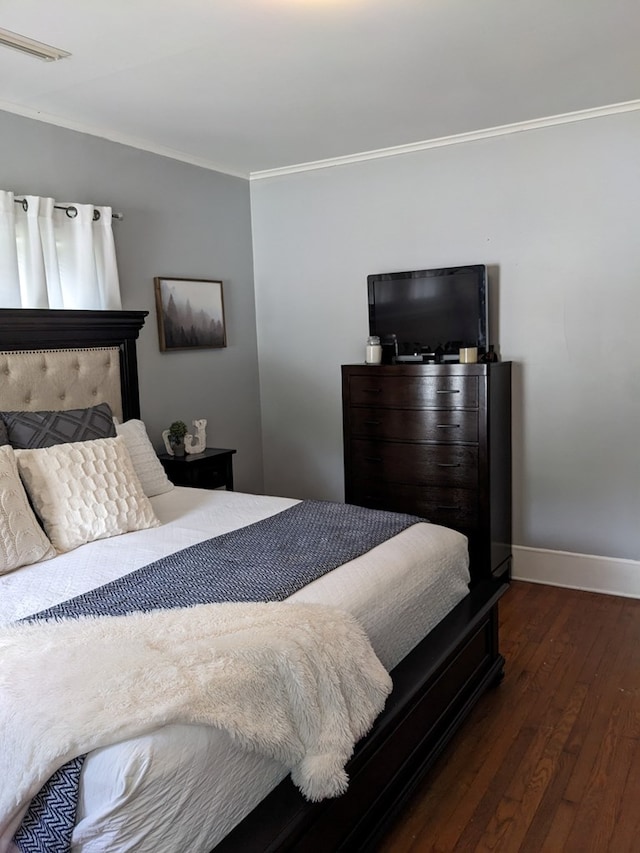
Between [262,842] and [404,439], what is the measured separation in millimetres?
2581

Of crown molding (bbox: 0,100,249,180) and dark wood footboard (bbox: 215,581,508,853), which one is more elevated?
crown molding (bbox: 0,100,249,180)

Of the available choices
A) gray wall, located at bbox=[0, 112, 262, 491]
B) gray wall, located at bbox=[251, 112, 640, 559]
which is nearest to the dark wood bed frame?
gray wall, located at bbox=[0, 112, 262, 491]

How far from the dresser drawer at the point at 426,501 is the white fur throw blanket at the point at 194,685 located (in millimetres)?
1852

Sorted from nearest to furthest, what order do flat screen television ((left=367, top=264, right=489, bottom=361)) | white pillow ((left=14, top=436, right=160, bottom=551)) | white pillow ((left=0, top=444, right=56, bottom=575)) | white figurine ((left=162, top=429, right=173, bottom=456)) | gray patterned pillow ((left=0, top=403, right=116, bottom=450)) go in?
white pillow ((left=0, top=444, right=56, bottom=575)) < white pillow ((left=14, top=436, right=160, bottom=551)) < gray patterned pillow ((left=0, top=403, right=116, bottom=450)) < flat screen television ((left=367, top=264, right=489, bottom=361)) < white figurine ((left=162, top=429, right=173, bottom=456))

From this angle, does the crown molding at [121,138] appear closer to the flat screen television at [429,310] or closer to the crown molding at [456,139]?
the crown molding at [456,139]

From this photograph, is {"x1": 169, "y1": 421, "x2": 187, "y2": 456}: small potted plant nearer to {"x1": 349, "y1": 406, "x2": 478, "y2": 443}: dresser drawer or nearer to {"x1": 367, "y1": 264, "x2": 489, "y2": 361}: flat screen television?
{"x1": 349, "y1": 406, "x2": 478, "y2": 443}: dresser drawer

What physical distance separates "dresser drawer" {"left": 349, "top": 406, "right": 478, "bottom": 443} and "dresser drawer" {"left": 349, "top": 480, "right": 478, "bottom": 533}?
0.92ft

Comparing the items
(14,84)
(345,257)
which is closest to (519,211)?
(345,257)

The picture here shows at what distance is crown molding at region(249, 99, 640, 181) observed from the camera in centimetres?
342

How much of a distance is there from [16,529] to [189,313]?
85.5 inches

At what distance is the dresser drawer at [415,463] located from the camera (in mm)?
3613

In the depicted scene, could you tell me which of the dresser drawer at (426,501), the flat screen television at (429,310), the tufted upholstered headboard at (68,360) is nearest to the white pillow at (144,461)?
the tufted upholstered headboard at (68,360)

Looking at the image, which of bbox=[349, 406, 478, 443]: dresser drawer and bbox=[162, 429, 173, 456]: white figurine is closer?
bbox=[349, 406, 478, 443]: dresser drawer

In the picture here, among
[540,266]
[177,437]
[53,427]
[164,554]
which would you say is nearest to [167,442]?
[177,437]
